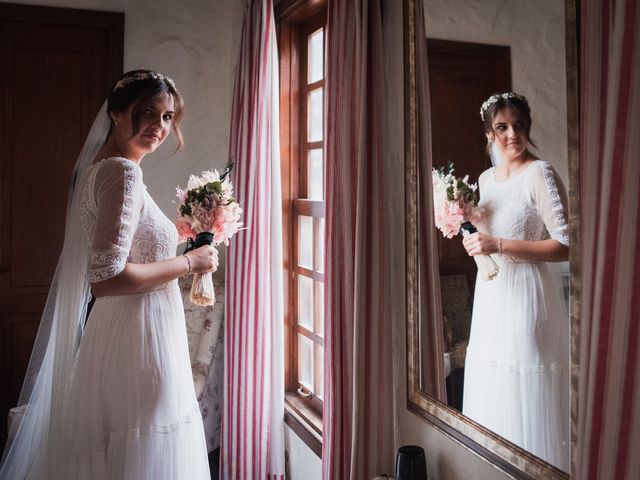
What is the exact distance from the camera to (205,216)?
2.27 metres

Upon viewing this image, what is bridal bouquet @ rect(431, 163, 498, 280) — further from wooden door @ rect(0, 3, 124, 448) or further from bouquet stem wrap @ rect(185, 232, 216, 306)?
wooden door @ rect(0, 3, 124, 448)

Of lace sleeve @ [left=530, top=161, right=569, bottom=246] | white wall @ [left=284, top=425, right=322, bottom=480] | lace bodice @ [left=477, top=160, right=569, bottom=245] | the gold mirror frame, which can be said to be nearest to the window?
white wall @ [left=284, top=425, right=322, bottom=480]

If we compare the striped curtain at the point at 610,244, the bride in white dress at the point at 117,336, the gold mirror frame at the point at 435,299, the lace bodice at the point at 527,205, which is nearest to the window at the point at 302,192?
the bride in white dress at the point at 117,336

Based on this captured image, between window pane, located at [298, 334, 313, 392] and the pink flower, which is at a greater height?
the pink flower

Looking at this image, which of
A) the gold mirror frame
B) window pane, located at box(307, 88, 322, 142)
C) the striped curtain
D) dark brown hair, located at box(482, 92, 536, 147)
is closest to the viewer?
the striped curtain

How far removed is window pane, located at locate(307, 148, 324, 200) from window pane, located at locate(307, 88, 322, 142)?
0.07 m

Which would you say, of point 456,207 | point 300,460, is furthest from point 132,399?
point 456,207

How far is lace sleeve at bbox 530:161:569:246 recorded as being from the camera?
1215 millimetres

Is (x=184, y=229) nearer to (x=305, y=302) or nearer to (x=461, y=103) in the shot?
(x=305, y=302)

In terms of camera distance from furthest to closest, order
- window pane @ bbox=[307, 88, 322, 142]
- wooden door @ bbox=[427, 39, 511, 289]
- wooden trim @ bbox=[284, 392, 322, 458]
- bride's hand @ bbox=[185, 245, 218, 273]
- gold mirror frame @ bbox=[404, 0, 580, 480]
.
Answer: window pane @ bbox=[307, 88, 322, 142] < wooden trim @ bbox=[284, 392, 322, 458] < bride's hand @ bbox=[185, 245, 218, 273] < wooden door @ bbox=[427, 39, 511, 289] < gold mirror frame @ bbox=[404, 0, 580, 480]

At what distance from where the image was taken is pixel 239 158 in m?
2.96

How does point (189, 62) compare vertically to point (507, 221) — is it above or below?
above

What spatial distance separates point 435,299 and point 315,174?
1.34 metres

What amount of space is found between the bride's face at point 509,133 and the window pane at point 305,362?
5.56ft
